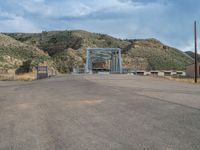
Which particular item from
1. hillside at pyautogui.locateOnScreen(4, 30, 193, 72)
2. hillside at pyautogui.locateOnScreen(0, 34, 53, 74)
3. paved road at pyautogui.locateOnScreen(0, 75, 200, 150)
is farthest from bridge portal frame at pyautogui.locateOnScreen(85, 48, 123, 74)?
paved road at pyautogui.locateOnScreen(0, 75, 200, 150)

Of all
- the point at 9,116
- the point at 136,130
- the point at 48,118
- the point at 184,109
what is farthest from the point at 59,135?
the point at 184,109

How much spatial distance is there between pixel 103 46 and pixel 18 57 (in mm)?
43613

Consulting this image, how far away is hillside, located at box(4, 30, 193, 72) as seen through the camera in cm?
11882

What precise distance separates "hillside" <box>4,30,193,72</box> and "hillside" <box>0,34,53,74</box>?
8.54 meters

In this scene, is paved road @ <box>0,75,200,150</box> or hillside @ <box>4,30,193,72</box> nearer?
paved road @ <box>0,75,200,150</box>

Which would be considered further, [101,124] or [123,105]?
[123,105]

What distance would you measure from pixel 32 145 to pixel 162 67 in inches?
4731

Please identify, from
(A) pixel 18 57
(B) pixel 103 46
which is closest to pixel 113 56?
(A) pixel 18 57

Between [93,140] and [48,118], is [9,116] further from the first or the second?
[93,140]

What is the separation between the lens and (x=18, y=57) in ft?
309

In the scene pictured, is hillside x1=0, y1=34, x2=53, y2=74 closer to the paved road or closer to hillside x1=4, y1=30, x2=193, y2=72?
hillside x1=4, y1=30, x2=193, y2=72

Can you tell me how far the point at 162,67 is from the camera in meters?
126

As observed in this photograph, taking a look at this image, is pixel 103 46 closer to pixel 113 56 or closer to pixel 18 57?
pixel 18 57

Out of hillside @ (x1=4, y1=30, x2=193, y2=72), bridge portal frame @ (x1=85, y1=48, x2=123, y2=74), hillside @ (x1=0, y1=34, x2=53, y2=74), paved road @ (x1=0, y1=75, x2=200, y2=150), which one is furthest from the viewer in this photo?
hillside @ (x1=4, y1=30, x2=193, y2=72)
